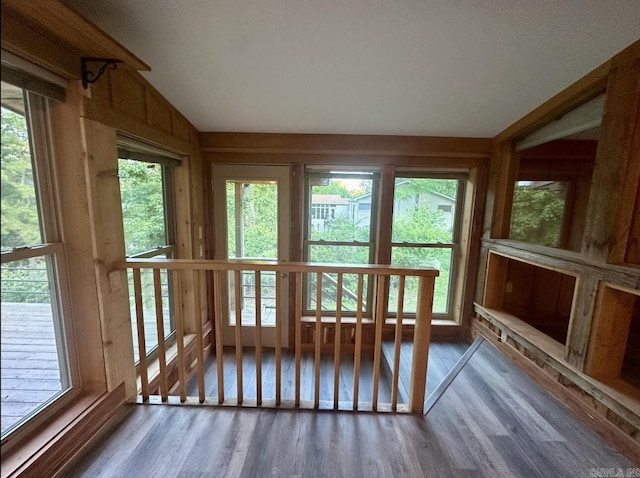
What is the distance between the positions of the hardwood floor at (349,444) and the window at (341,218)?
5.11ft

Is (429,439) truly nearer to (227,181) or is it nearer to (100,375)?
(100,375)

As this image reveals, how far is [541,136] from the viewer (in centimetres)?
214

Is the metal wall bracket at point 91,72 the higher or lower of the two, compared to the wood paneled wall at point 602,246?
higher

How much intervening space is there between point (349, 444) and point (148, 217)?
213 centimetres

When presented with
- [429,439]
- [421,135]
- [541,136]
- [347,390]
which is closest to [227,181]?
[421,135]

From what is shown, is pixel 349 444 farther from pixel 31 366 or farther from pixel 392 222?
pixel 392 222

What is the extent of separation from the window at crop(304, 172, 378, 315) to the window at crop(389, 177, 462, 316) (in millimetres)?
278

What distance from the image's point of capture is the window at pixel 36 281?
0.90m

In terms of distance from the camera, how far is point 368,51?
1.55m

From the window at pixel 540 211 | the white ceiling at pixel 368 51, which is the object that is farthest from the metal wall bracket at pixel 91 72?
the window at pixel 540 211

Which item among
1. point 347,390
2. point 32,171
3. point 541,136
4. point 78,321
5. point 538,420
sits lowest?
point 347,390

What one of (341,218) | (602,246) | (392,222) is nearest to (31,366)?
(341,218)

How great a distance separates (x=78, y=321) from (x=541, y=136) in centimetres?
347

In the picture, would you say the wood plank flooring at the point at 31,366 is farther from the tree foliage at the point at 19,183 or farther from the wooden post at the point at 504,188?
the wooden post at the point at 504,188
